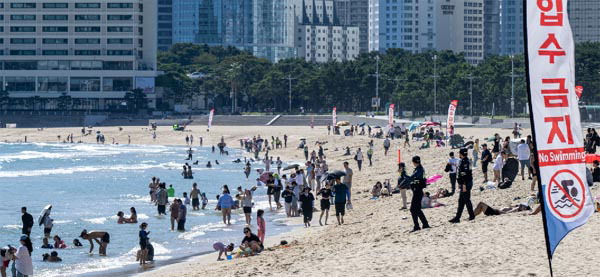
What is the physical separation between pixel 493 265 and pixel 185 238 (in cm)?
1441

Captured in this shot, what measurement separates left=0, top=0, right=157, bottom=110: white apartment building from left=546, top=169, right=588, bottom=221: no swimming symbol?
137603 mm

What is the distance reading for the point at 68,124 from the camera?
417 feet

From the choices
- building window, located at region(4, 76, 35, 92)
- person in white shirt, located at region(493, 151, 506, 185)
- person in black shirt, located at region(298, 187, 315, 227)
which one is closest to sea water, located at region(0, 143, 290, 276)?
person in black shirt, located at region(298, 187, 315, 227)

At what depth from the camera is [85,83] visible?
476 feet

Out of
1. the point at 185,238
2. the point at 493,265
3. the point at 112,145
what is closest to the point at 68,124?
the point at 112,145

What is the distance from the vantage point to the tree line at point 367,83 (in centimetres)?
11856

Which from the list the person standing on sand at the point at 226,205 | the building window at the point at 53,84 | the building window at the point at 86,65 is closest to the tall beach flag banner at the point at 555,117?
the person standing on sand at the point at 226,205

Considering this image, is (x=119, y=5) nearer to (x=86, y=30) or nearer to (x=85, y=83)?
(x=86, y=30)

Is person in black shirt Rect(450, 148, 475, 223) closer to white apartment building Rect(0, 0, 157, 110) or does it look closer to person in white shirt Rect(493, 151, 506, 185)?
person in white shirt Rect(493, 151, 506, 185)

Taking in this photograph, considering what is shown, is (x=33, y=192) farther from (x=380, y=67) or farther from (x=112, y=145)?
(x=380, y=67)

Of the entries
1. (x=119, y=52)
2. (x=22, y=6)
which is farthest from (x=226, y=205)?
(x=22, y=6)

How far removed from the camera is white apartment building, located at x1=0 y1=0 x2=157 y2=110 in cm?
14562

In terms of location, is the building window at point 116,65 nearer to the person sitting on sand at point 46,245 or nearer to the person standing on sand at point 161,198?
the person standing on sand at point 161,198

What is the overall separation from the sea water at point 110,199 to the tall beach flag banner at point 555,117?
14.7 meters
